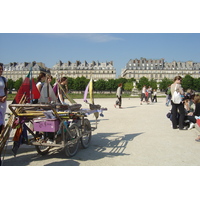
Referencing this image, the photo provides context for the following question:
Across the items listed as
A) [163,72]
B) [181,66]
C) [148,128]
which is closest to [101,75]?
[163,72]

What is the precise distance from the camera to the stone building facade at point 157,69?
436 feet

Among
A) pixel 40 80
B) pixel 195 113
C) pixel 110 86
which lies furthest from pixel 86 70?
Result: pixel 40 80

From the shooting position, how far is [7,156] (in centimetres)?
511

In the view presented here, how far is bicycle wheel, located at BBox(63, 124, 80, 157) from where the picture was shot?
187 inches

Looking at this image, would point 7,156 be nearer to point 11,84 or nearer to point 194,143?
point 194,143

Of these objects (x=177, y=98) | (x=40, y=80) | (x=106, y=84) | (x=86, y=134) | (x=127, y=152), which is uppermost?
(x=106, y=84)

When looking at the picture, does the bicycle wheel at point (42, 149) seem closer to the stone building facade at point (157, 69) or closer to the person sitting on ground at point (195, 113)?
the person sitting on ground at point (195, 113)

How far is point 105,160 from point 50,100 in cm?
196

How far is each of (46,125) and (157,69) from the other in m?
134

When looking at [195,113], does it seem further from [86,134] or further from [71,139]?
[71,139]

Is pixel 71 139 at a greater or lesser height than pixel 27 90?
lesser

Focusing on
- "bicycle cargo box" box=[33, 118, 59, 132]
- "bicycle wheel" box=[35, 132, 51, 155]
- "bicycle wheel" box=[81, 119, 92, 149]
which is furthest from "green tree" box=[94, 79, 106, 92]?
"bicycle cargo box" box=[33, 118, 59, 132]

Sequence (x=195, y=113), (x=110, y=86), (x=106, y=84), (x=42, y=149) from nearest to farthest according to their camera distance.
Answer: (x=42, y=149) → (x=195, y=113) → (x=110, y=86) → (x=106, y=84)

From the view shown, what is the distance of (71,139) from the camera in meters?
4.99
